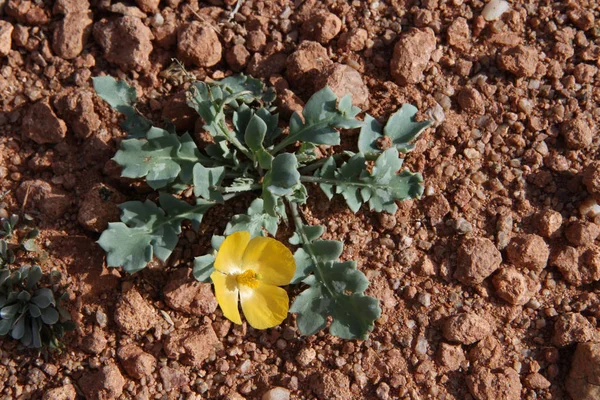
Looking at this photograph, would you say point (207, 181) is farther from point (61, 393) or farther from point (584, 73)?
point (584, 73)

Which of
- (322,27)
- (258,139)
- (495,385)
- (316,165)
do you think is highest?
(322,27)

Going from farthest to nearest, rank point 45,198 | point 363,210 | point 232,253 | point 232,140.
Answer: point 363,210 < point 45,198 < point 232,140 < point 232,253

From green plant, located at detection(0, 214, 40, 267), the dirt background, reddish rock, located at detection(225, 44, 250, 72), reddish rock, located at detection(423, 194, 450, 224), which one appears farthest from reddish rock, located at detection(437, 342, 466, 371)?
green plant, located at detection(0, 214, 40, 267)

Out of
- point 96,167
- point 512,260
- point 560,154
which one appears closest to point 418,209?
point 512,260

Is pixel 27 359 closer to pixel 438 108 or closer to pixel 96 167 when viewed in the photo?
pixel 96 167

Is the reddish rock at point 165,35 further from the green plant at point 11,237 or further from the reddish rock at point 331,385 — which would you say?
the reddish rock at point 331,385

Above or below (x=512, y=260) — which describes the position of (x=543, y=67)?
above

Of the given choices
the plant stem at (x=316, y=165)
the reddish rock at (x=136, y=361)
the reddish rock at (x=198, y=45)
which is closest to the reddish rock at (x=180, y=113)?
the reddish rock at (x=198, y=45)

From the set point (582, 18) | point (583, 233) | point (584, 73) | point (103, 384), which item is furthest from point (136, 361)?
point (582, 18)
